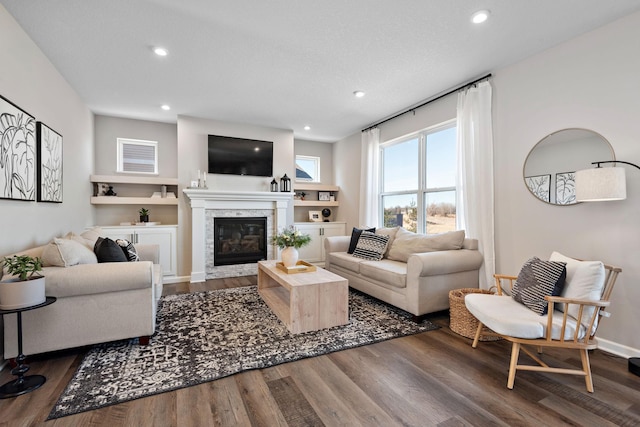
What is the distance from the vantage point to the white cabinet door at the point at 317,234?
5.66 metres

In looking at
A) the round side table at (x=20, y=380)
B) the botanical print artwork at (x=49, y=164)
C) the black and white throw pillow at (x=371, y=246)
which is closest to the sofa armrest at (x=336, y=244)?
the black and white throw pillow at (x=371, y=246)

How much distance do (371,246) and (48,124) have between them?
3830 millimetres

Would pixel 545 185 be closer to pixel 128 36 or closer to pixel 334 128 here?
pixel 334 128

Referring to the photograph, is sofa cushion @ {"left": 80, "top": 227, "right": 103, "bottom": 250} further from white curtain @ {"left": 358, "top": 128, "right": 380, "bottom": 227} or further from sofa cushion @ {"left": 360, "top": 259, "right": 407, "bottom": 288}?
white curtain @ {"left": 358, "top": 128, "right": 380, "bottom": 227}

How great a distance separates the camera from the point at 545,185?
2.73 meters

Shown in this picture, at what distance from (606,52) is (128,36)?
13.3 ft

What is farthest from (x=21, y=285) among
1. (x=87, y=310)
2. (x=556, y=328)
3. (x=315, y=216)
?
(x=315, y=216)

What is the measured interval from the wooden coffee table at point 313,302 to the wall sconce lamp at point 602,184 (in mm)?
2021

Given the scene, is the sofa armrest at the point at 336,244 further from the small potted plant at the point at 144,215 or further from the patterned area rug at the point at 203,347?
the small potted plant at the point at 144,215

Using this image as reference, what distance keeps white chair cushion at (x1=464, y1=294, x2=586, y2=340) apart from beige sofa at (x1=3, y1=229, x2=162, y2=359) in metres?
2.54

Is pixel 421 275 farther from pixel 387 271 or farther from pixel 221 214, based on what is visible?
pixel 221 214

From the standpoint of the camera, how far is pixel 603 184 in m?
2.08

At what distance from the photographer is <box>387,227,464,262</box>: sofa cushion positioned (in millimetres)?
3223

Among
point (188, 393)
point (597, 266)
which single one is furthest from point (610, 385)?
point (188, 393)
